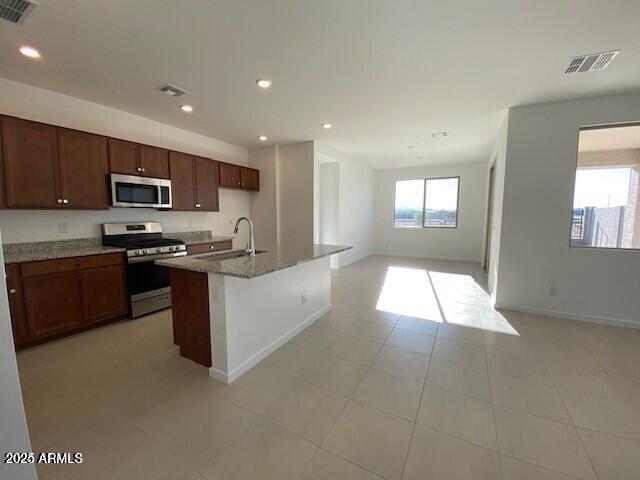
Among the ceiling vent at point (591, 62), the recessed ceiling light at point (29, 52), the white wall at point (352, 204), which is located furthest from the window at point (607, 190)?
the recessed ceiling light at point (29, 52)

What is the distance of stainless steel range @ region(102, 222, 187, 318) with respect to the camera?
3.21 meters

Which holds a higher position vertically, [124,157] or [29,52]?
[29,52]

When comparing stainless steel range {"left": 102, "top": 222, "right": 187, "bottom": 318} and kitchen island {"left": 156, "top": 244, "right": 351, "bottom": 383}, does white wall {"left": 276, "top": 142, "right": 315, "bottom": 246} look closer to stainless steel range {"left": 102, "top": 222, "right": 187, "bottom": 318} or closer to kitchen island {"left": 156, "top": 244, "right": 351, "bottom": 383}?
stainless steel range {"left": 102, "top": 222, "right": 187, "bottom": 318}

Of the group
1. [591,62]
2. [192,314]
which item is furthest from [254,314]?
[591,62]

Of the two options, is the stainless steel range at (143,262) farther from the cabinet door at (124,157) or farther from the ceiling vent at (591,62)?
the ceiling vent at (591,62)

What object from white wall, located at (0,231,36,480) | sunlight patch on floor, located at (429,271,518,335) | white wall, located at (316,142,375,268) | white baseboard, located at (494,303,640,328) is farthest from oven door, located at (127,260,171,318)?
white baseboard, located at (494,303,640,328)

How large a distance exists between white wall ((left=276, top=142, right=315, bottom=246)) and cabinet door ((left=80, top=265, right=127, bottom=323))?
106 inches

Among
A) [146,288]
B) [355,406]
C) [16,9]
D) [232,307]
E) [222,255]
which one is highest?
[16,9]

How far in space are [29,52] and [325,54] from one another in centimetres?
253

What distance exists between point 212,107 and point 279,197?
7.27 ft

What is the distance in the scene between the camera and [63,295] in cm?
272

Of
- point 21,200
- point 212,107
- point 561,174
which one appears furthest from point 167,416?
point 561,174

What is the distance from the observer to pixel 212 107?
3402 millimetres

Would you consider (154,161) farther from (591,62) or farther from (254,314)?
(591,62)
